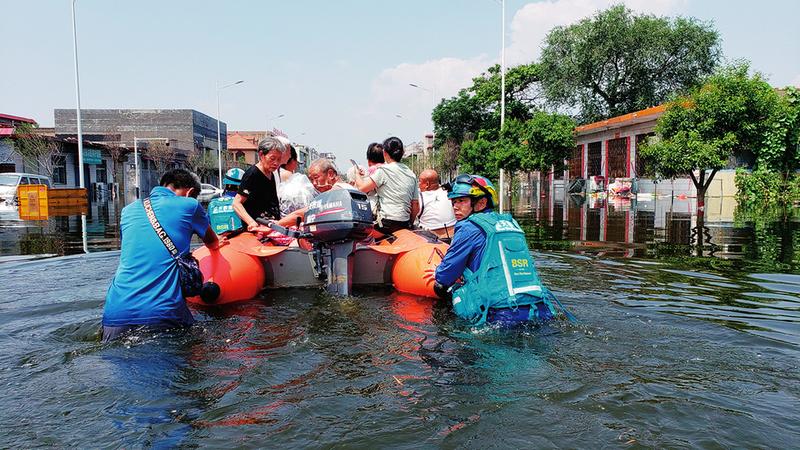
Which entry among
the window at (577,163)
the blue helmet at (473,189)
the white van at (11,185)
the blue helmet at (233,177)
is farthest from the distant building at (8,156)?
the blue helmet at (473,189)

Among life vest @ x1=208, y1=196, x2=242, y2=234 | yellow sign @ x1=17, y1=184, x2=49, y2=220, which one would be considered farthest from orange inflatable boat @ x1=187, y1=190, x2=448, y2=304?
yellow sign @ x1=17, y1=184, x2=49, y2=220

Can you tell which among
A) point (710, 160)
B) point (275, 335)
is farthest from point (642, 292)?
point (710, 160)

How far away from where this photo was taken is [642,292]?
6.49 m

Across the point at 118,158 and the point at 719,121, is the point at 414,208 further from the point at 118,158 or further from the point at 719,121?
the point at 118,158

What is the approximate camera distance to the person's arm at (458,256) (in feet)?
15.6

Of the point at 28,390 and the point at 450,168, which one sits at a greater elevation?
the point at 450,168

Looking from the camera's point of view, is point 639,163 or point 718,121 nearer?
point 718,121

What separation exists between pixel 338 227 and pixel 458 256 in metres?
1.55

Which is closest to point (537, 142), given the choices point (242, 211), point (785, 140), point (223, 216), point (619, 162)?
point (619, 162)

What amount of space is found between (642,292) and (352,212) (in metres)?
3.30

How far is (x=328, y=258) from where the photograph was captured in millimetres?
6297

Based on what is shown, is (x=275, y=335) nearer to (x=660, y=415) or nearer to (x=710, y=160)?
(x=660, y=415)

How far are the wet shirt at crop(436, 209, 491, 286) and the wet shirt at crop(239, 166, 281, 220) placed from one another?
2.88 meters

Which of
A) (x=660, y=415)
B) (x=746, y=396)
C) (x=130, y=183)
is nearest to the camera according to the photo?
(x=660, y=415)
